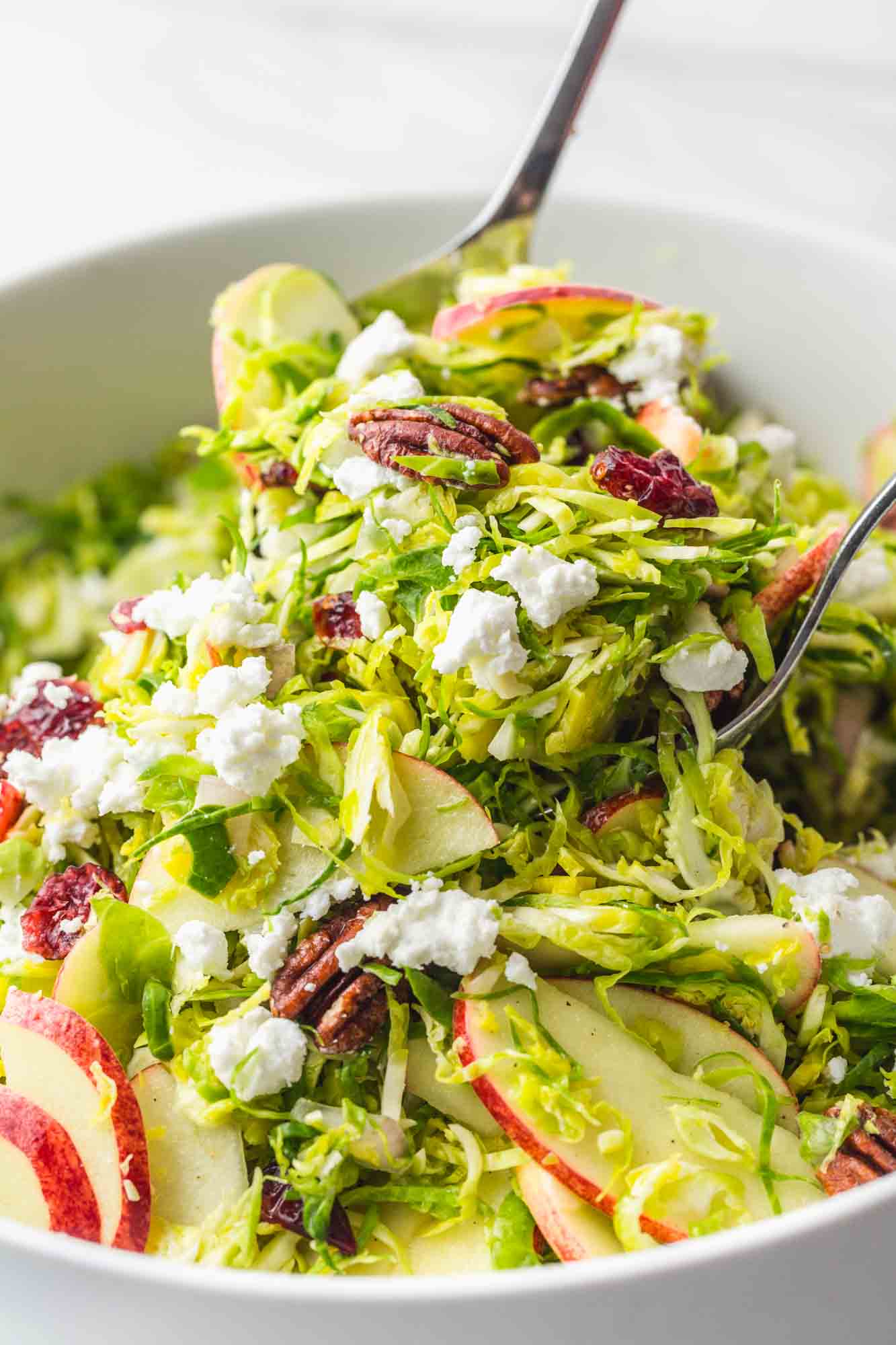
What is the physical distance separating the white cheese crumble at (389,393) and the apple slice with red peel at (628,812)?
64cm

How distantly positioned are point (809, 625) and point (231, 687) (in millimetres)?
820

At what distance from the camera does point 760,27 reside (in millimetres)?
4254

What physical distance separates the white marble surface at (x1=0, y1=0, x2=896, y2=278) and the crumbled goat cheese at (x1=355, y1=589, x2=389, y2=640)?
244 cm

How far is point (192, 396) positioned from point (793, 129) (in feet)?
7.32

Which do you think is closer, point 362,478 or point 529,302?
point 362,478

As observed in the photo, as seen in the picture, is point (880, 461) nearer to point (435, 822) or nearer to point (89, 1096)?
point (435, 822)

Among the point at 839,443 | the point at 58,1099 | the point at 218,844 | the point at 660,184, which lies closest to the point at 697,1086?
the point at 218,844

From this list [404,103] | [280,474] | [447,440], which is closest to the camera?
[447,440]

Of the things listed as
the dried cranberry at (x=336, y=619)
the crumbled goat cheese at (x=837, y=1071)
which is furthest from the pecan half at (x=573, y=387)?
the crumbled goat cheese at (x=837, y=1071)

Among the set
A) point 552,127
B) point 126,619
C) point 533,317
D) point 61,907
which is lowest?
point 61,907

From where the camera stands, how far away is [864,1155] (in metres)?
1.55

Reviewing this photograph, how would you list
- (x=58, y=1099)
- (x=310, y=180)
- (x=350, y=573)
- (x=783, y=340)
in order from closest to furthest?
(x=58, y=1099), (x=350, y=573), (x=783, y=340), (x=310, y=180)

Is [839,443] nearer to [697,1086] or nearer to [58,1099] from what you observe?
[697,1086]

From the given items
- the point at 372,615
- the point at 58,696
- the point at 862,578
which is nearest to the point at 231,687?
the point at 372,615
